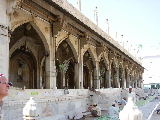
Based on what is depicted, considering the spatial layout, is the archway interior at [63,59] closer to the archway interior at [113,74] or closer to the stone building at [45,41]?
the stone building at [45,41]

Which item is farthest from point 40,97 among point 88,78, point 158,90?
point 158,90

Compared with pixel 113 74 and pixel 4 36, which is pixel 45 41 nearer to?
pixel 4 36

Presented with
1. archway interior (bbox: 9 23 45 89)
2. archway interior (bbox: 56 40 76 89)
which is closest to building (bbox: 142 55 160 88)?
archway interior (bbox: 56 40 76 89)

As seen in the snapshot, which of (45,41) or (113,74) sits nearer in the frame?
(45,41)

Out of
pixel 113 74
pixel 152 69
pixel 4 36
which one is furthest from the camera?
pixel 152 69

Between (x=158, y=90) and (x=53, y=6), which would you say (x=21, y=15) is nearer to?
(x=53, y=6)

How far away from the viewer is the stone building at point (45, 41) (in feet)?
32.0

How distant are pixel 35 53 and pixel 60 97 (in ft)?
21.2

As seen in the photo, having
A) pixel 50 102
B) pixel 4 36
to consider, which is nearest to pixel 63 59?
pixel 50 102

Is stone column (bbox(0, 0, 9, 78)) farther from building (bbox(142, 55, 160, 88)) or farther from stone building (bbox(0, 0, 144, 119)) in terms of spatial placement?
building (bbox(142, 55, 160, 88))

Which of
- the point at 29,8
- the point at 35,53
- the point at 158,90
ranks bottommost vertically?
the point at 158,90

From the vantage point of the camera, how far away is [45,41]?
1297 centimetres

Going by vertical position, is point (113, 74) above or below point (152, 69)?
below

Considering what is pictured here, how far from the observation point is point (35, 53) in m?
18.6
